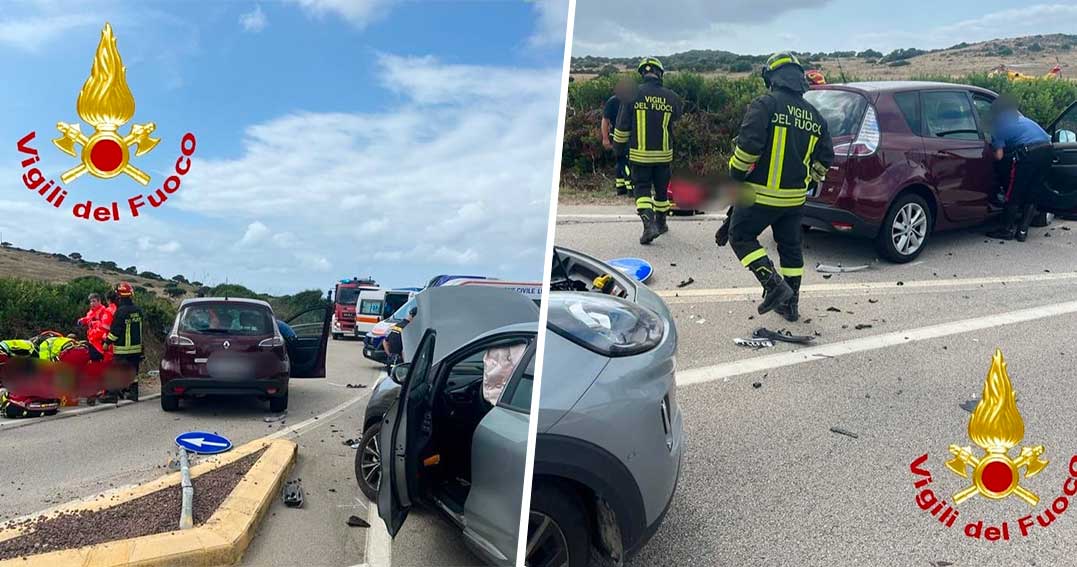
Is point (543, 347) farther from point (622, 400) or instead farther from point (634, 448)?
point (634, 448)

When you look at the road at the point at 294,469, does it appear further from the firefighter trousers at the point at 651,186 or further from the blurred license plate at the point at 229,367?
the firefighter trousers at the point at 651,186

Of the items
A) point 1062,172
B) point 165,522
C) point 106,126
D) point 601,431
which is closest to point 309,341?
point 165,522

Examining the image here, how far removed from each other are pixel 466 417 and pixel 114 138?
2.67ft

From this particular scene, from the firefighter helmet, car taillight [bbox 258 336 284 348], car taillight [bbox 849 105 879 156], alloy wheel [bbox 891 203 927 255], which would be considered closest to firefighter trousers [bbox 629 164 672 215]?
the firefighter helmet

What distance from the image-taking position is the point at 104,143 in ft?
4.20

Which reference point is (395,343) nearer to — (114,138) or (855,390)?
(114,138)

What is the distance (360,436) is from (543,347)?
41 cm

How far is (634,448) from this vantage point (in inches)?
65.9

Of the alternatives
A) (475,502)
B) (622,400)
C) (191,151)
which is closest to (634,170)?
(622,400)

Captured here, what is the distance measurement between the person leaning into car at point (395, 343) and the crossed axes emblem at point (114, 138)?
504mm

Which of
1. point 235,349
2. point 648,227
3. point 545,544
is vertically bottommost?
point 545,544

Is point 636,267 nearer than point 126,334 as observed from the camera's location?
No

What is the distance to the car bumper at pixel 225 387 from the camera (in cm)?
138

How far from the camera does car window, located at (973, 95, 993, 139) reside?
2035mm
